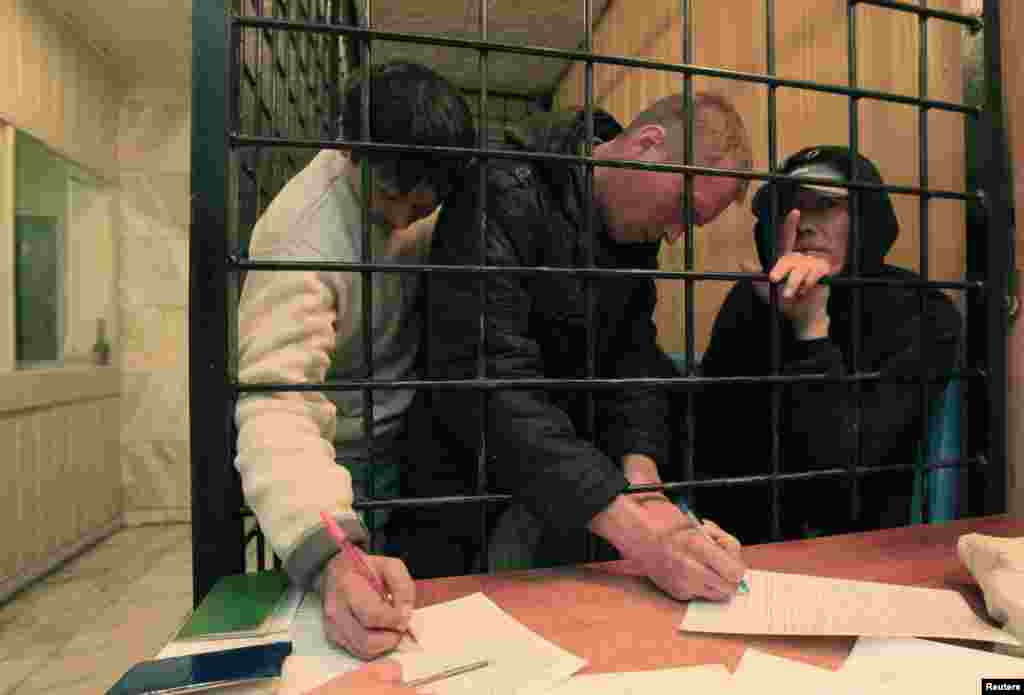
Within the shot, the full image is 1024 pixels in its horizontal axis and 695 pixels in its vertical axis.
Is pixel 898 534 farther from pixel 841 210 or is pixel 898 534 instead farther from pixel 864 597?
pixel 841 210

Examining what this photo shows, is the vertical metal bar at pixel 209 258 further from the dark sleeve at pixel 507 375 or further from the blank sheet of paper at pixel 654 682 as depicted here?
the blank sheet of paper at pixel 654 682

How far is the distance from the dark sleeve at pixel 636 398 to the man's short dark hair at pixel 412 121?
356 mm

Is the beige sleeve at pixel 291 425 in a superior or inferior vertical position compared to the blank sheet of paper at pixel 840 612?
superior

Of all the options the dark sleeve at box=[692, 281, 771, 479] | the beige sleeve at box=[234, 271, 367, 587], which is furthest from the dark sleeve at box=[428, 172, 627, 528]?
the dark sleeve at box=[692, 281, 771, 479]

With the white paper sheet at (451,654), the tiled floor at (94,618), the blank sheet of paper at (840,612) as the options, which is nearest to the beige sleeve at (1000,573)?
the blank sheet of paper at (840,612)

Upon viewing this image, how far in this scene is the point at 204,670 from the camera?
1.28 ft

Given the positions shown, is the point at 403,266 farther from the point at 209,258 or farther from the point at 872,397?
the point at 872,397

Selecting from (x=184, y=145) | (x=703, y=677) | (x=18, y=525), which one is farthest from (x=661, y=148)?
(x=184, y=145)

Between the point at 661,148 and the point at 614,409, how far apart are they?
0.41m

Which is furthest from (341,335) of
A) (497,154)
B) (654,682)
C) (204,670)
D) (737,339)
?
(737,339)

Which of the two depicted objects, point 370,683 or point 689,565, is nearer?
point 370,683

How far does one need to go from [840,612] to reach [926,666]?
Result: 0.24 feet

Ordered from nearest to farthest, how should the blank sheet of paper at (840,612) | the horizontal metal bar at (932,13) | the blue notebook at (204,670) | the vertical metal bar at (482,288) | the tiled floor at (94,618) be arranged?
the blue notebook at (204,670)
the blank sheet of paper at (840,612)
the vertical metal bar at (482,288)
the horizontal metal bar at (932,13)
the tiled floor at (94,618)

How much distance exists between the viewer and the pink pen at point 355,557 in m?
0.48
